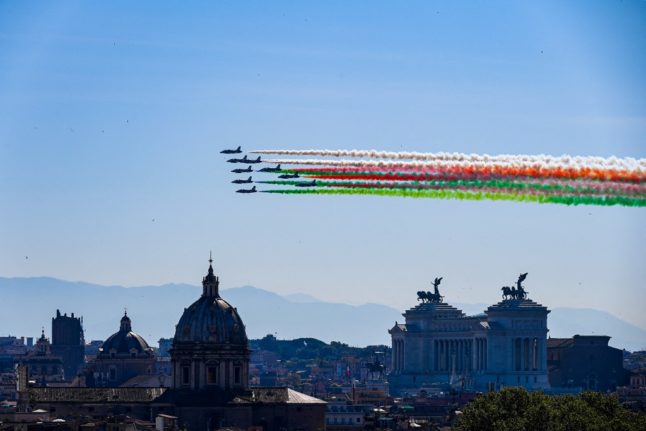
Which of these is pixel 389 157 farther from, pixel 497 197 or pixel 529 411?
pixel 529 411

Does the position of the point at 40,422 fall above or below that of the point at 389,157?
below

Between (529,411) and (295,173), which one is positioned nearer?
(295,173)

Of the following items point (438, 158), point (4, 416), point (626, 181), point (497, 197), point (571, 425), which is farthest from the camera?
point (4, 416)

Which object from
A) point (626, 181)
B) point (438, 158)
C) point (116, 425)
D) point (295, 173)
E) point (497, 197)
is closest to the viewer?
point (626, 181)

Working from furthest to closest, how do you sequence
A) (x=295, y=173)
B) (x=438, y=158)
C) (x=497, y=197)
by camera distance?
(x=295, y=173), (x=438, y=158), (x=497, y=197)

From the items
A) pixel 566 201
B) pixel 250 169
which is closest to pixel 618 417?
pixel 250 169

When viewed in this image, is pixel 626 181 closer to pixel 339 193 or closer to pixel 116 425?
pixel 339 193

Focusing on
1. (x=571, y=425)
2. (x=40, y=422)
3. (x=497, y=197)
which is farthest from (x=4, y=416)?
(x=497, y=197)
